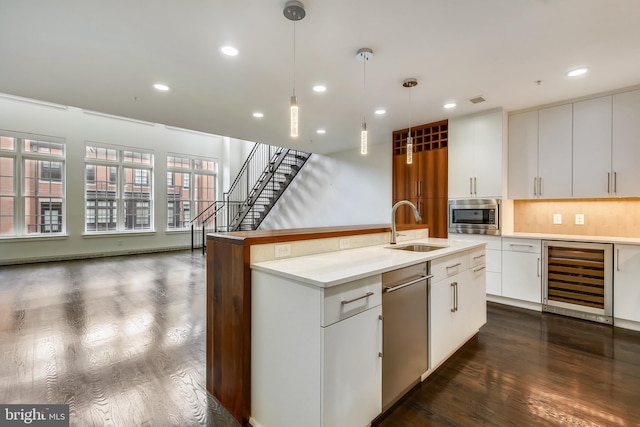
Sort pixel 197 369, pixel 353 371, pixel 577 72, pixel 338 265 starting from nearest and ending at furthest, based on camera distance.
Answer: pixel 353 371
pixel 338 265
pixel 197 369
pixel 577 72

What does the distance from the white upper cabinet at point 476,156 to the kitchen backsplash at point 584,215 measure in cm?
65

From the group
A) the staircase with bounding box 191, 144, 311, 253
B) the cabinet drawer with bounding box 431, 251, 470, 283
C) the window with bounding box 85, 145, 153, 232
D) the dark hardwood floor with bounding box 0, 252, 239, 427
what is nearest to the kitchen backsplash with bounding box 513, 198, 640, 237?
the cabinet drawer with bounding box 431, 251, 470, 283

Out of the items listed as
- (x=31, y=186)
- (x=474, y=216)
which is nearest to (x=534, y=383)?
(x=474, y=216)

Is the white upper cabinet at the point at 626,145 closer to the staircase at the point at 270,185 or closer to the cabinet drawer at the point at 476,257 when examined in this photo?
the cabinet drawer at the point at 476,257

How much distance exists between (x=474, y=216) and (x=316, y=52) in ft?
10.4

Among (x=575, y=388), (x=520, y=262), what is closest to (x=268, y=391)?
(x=575, y=388)

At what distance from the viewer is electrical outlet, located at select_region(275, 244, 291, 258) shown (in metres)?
1.91

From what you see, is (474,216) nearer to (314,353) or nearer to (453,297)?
(453,297)

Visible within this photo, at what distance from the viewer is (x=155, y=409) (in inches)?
73.2

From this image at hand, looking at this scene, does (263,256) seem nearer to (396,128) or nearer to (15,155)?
(396,128)

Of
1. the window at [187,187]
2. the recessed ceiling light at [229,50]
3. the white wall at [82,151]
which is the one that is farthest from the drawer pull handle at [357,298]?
the window at [187,187]

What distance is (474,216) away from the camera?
4.21m

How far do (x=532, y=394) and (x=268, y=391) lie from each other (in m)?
1.82

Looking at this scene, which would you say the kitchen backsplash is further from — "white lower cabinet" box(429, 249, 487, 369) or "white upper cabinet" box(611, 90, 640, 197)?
"white lower cabinet" box(429, 249, 487, 369)
